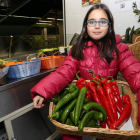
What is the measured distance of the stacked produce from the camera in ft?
2.73

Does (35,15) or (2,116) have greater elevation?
(35,15)

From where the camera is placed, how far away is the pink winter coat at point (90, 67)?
3.18 ft

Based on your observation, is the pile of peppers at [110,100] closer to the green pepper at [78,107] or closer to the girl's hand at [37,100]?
the green pepper at [78,107]

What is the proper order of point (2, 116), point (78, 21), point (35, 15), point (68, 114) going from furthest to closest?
point (35, 15), point (78, 21), point (2, 116), point (68, 114)

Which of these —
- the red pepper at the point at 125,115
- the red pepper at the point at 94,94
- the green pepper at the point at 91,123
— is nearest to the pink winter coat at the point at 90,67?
the red pepper at the point at 125,115

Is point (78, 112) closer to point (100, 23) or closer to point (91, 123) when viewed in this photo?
point (91, 123)

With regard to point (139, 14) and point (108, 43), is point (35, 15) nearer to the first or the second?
point (139, 14)

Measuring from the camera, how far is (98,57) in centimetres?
122

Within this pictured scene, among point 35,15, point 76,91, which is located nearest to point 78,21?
point 35,15

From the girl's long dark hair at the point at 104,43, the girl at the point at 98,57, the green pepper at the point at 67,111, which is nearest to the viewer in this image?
the green pepper at the point at 67,111

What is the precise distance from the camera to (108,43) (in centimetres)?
121

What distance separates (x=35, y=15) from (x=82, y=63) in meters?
2.58

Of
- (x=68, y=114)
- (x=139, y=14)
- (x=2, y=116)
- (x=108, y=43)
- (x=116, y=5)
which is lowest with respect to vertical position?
(x=2, y=116)

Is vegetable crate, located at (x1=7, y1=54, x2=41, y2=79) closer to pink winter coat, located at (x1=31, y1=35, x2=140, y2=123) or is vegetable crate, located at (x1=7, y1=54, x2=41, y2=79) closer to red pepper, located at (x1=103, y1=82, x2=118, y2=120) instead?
pink winter coat, located at (x1=31, y1=35, x2=140, y2=123)
